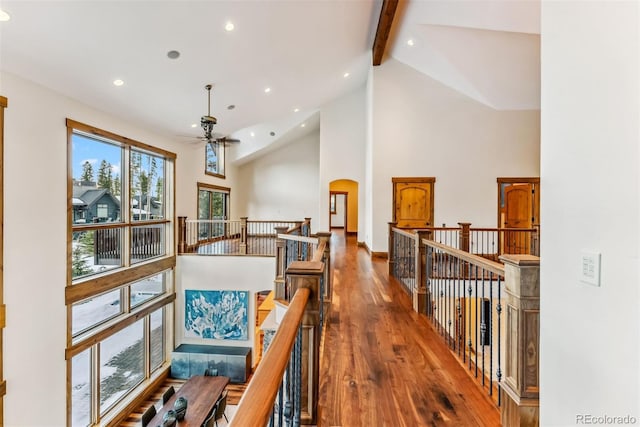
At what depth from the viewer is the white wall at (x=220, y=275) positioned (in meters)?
7.61

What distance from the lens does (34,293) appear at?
4129 mm

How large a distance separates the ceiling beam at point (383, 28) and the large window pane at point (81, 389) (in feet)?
25.8

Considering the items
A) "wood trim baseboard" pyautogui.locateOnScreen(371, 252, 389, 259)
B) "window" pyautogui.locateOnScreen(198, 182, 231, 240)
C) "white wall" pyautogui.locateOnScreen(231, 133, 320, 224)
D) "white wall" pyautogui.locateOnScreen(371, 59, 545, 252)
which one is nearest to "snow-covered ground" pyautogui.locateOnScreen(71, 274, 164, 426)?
"window" pyautogui.locateOnScreen(198, 182, 231, 240)

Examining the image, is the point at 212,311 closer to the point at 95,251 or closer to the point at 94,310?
the point at 94,310

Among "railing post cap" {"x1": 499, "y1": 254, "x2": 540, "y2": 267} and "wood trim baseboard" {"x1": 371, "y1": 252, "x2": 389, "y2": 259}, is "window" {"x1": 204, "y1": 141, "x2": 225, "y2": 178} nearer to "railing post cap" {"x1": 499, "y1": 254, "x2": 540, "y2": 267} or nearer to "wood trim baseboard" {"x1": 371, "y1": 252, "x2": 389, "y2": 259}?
"wood trim baseboard" {"x1": 371, "y1": 252, "x2": 389, "y2": 259}

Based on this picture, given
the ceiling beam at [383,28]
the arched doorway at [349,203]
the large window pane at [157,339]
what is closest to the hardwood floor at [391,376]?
the ceiling beam at [383,28]

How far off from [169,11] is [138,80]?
1.45 m

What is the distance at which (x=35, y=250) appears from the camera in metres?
4.12

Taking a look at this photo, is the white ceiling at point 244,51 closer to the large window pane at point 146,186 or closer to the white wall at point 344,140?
the large window pane at point 146,186

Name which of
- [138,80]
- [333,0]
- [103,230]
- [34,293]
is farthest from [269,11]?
[34,293]

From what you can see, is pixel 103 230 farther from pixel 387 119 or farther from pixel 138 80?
pixel 387 119

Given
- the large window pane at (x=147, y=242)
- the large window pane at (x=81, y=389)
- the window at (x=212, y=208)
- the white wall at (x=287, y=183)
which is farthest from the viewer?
the white wall at (x=287, y=183)

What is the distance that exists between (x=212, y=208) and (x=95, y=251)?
5.02 metres

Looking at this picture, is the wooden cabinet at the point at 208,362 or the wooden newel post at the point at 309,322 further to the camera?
the wooden cabinet at the point at 208,362
